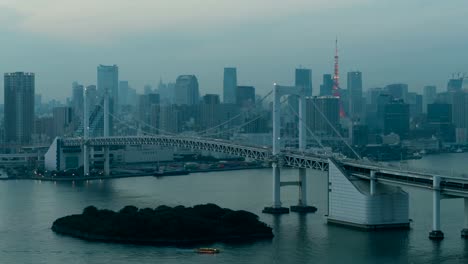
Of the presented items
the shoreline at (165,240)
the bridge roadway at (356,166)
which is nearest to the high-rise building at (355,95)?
the bridge roadway at (356,166)

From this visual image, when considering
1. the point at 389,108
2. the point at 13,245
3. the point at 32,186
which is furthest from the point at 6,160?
the point at 389,108

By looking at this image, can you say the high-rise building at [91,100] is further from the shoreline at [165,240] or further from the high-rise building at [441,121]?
the shoreline at [165,240]

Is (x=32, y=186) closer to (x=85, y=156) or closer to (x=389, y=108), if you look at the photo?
(x=85, y=156)

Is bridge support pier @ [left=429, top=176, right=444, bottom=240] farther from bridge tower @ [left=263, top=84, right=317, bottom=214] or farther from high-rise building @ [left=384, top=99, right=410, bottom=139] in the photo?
high-rise building @ [left=384, top=99, right=410, bottom=139]

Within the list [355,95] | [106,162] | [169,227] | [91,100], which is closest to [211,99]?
[91,100]

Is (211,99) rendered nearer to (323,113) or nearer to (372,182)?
(323,113)

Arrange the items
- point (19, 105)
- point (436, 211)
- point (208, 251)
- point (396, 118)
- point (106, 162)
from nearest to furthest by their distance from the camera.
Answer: point (208, 251) < point (436, 211) < point (106, 162) < point (19, 105) < point (396, 118)
